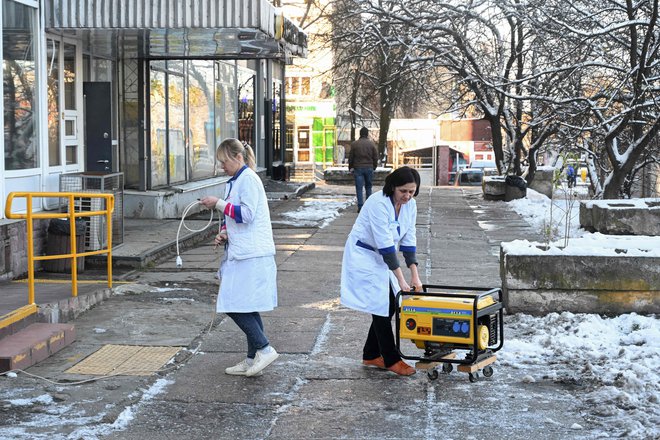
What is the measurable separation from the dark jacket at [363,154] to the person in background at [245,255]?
1281cm

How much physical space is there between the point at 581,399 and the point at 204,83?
1615 centimetres

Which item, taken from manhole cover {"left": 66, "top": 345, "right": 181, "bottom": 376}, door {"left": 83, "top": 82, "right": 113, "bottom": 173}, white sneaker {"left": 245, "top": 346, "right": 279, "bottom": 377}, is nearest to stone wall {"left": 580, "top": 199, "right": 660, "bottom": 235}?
door {"left": 83, "top": 82, "right": 113, "bottom": 173}

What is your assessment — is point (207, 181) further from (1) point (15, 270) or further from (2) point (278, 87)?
(2) point (278, 87)

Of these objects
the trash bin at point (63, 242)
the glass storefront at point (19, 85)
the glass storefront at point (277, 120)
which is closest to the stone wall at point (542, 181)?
the glass storefront at point (277, 120)

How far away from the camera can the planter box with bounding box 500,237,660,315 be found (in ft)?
28.2

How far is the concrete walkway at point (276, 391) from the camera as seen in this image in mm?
5727

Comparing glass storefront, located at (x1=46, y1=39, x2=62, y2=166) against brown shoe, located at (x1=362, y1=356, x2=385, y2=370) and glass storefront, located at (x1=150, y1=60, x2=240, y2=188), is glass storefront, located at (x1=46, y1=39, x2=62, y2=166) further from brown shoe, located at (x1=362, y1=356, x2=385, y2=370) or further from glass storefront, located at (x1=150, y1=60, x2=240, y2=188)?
brown shoe, located at (x1=362, y1=356, x2=385, y2=370)

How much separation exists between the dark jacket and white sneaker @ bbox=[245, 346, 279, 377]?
42.6 feet

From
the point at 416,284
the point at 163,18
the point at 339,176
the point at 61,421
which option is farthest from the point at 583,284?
the point at 339,176

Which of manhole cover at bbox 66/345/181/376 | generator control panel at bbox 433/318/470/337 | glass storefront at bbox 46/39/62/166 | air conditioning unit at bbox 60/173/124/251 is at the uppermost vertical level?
glass storefront at bbox 46/39/62/166

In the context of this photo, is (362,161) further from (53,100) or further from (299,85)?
(299,85)

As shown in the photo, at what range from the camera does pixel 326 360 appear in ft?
24.2

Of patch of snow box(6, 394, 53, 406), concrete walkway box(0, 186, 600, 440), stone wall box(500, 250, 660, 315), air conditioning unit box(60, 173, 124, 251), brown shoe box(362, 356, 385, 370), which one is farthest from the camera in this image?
air conditioning unit box(60, 173, 124, 251)

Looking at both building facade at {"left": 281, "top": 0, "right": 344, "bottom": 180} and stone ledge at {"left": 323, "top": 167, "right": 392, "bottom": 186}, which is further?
building facade at {"left": 281, "top": 0, "right": 344, "bottom": 180}
